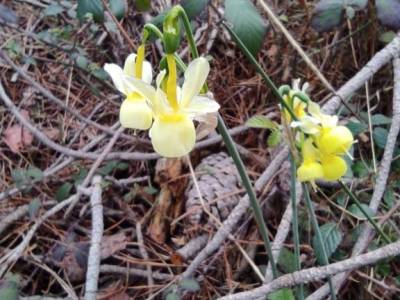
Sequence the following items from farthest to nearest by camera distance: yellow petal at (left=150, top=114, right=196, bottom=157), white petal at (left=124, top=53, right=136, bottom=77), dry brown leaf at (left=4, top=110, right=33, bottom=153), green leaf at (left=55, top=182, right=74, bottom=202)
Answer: dry brown leaf at (left=4, top=110, right=33, bottom=153)
green leaf at (left=55, top=182, right=74, bottom=202)
white petal at (left=124, top=53, right=136, bottom=77)
yellow petal at (left=150, top=114, right=196, bottom=157)

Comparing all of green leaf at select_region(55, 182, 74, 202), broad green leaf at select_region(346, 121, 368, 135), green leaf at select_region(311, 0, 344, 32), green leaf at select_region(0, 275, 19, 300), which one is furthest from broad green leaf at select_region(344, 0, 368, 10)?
green leaf at select_region(0, 275, 19, 300)

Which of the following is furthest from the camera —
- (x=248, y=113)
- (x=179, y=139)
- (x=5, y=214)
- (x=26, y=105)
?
(x=26, y=105)

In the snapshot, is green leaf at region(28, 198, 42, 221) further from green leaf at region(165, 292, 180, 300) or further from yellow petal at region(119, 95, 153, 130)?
yellow petal at region(119, 95, 153, 130)

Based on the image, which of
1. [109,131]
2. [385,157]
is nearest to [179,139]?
[385,157]

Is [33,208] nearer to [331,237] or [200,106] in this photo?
[331,237]

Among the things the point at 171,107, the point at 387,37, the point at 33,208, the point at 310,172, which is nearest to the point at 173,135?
the point at 171,107

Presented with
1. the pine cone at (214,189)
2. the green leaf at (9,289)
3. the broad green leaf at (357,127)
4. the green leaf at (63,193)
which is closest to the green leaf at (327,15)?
the broad green leaf at (357,127)

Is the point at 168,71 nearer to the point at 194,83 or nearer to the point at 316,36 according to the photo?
the point at 194,83
